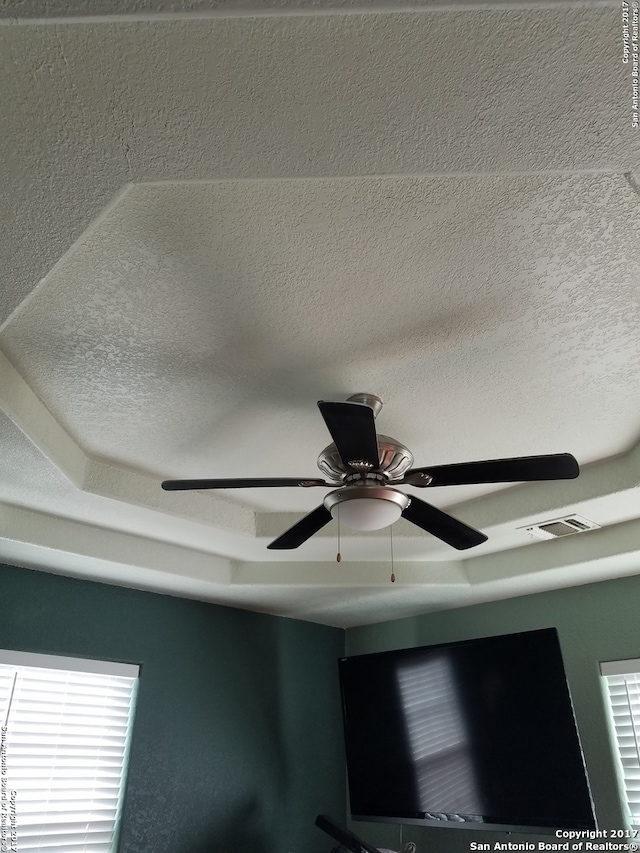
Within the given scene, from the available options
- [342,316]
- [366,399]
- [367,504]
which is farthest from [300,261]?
[367,504]

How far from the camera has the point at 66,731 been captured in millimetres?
2922

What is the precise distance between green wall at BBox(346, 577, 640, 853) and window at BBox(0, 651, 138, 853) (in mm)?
1745

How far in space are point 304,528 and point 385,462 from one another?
0.40 m

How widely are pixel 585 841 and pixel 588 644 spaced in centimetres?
88

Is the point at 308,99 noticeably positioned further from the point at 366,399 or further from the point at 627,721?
the point at 627,721

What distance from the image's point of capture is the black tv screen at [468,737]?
8.91ft

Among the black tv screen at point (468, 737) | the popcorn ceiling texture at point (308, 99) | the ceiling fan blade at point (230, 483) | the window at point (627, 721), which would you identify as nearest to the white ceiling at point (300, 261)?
the popcorn ceiling texture at point (308, 99)

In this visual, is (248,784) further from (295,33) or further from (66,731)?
(295,33)

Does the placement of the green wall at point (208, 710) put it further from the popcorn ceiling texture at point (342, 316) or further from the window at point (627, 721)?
the window at point (627, 721)

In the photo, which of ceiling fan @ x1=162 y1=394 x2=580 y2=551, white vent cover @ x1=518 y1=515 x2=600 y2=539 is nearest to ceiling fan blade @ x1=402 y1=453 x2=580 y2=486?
ceiling fan @ x1=162 y1=394 x2=580 y2=551

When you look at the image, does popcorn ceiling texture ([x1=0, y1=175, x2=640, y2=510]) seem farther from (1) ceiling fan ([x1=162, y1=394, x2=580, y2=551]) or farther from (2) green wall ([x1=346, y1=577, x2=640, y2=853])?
(2) green wall ([x1=346, y1=577, x2=640, y2=853])

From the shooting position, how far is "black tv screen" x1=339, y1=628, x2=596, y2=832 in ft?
8.91

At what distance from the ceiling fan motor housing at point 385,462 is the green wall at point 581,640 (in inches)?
75.9

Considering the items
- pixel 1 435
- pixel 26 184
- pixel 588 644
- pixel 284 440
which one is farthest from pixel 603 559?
pixel 26 184
